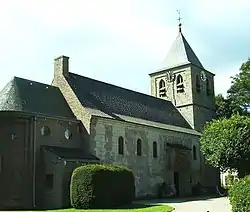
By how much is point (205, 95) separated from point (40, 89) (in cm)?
2312

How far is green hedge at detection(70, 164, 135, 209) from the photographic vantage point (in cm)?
2289

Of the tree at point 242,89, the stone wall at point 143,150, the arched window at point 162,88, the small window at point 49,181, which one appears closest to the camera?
the small window at point 49,181

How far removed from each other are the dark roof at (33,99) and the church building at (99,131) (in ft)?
Answer: 0.24

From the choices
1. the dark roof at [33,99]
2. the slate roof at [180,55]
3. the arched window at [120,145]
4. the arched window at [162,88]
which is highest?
the slate roof at [180,55]

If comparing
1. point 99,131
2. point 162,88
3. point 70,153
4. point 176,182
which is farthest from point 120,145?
point 162,88

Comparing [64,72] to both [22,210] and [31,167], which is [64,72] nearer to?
[31,167]

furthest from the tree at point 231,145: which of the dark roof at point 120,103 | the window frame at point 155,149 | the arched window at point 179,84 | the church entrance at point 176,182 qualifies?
the arched window at point 179,84

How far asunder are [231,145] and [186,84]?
506 inches

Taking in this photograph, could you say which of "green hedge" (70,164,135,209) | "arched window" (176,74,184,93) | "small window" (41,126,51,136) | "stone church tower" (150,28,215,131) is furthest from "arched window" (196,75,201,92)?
"green hedge" (70,164,135,209)

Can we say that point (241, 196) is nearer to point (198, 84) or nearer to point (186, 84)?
point (186, 84)

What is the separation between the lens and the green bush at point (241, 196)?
533 inches

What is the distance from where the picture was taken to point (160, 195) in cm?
3488

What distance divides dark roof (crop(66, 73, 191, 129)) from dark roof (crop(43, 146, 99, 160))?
323 cm

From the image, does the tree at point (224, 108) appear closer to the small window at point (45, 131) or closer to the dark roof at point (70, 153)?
the dark roof at point (70, 153)
